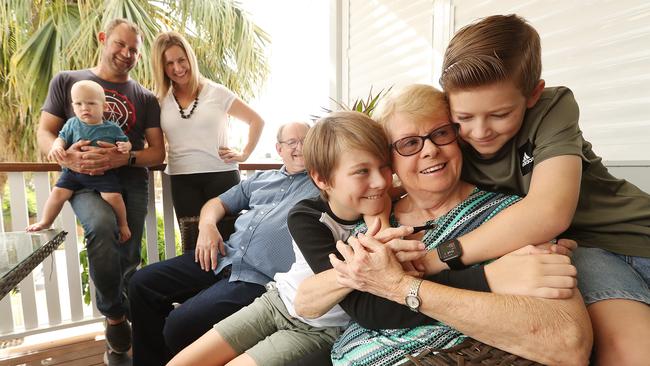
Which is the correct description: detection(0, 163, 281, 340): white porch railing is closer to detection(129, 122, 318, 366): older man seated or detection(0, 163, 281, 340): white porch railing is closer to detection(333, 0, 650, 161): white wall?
detection(129, 122, 318, 366): older man seated

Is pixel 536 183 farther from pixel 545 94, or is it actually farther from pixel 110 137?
pixel 110 137

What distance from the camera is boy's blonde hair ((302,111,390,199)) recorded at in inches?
44.1

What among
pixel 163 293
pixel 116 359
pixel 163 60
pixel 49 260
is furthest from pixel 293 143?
pixel 49 260

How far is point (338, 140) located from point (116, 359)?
2.21 m

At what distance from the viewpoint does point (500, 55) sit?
3.22 feet

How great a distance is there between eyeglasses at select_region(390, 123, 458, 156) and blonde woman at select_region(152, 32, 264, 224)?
178cm

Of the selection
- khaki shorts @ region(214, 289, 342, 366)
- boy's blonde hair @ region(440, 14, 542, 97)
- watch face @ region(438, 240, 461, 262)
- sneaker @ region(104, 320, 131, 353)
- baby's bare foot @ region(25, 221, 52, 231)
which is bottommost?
sneaker @ region(104, 320, 131, 353)

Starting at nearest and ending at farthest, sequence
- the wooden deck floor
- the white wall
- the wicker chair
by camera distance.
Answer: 1. the white wall
2. the wicker chair
3. the wooden deck floor

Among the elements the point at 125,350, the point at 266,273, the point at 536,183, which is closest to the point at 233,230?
the point at 266,273

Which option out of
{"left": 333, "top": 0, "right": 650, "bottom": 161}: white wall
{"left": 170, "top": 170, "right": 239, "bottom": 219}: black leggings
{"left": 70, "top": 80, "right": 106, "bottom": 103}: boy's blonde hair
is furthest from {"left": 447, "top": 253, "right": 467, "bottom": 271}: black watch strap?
{"left": 70, "top": 80, "right": 106, "bottom": 103}: boy's blonde hair

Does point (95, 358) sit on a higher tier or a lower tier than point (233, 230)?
lower

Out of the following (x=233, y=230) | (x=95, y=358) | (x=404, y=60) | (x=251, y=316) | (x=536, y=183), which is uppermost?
(x=404, y=60)

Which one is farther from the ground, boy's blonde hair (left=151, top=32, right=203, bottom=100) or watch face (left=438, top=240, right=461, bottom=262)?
boy's blonde hair (left=151, top=32, right=203, bottom=100)

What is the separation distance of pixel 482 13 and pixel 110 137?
2458 mm
